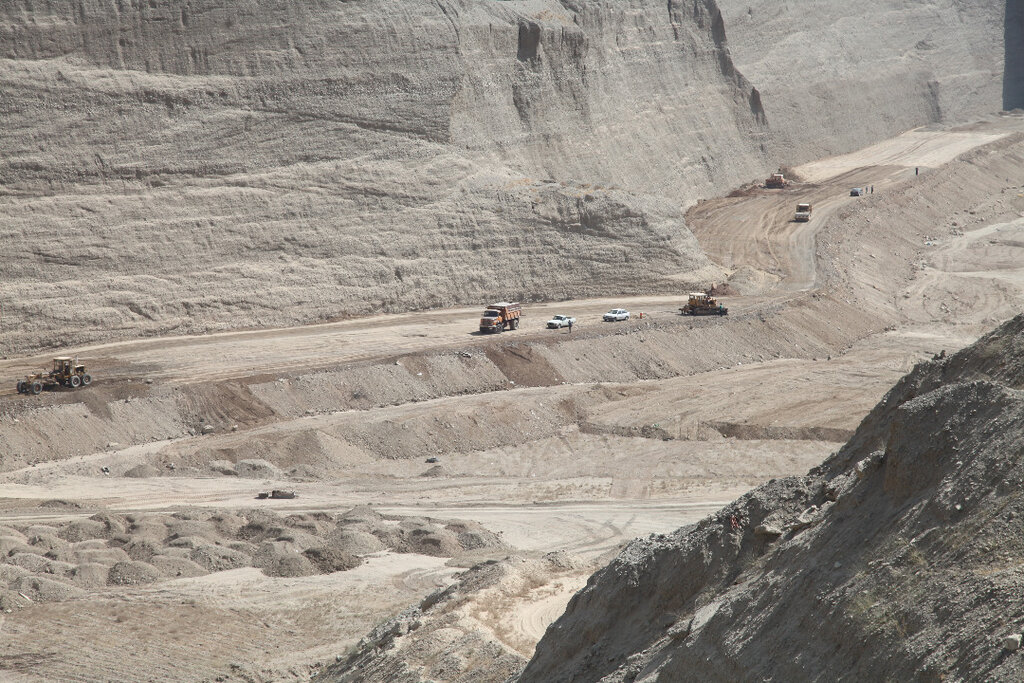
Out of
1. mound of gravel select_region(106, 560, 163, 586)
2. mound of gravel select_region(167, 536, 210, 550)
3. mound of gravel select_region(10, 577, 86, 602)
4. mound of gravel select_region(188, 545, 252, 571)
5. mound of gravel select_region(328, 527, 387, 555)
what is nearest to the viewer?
mound of gravel select_region(10, 577, 86, 602)

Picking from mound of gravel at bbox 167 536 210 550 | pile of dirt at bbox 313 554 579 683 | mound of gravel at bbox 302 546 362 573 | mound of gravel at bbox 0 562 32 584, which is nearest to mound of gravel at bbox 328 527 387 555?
mound of gravel at bbox 302 546 362 573

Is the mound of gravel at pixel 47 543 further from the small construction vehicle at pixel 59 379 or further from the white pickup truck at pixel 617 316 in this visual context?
the white pickup truck at pixel 617 316

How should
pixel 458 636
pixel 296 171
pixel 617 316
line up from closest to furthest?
pixel 458 636 → pixel 296 171 → pixel 617 316

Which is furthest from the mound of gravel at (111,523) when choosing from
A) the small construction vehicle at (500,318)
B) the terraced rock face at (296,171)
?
the small construction vehicle at (500,318)

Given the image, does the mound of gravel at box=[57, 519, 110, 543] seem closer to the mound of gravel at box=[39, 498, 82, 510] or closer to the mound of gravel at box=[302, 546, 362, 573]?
the mound of gravel at box=[39, 498, 82, 510]

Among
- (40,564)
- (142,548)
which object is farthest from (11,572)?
(142,548)

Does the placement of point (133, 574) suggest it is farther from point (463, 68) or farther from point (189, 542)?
point (463, 68)

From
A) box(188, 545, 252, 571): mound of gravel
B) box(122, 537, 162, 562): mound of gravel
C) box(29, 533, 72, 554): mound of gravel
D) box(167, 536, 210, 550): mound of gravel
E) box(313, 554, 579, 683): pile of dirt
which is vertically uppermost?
box(313, 554, 579, 683): pile of dirt
